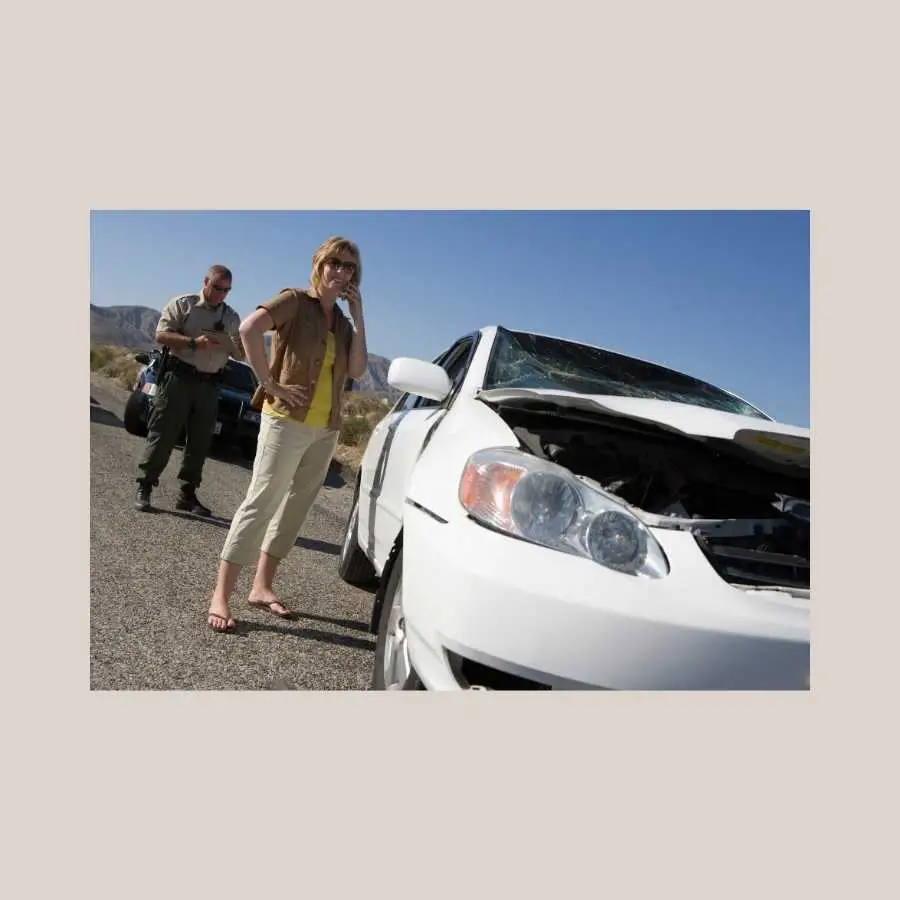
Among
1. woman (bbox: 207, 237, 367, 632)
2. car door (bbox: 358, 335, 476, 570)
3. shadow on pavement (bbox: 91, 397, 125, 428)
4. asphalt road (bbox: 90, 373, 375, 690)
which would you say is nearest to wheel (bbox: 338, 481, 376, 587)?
asphalt road (bbox: 90, 373, 375, 690)

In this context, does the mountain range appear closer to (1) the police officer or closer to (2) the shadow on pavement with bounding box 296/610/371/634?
(1) the police officer

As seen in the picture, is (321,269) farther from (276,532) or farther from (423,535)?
(423,535)

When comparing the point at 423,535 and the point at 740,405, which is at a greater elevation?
the point at 740,405

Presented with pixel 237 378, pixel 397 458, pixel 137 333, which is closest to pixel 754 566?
pixel 397 458

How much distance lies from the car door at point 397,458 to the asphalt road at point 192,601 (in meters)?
0.43

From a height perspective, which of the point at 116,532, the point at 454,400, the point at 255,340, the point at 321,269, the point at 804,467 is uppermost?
the point at 321,269

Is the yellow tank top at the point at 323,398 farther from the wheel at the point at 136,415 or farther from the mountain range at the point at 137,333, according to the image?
the wheel at the point at 136,415

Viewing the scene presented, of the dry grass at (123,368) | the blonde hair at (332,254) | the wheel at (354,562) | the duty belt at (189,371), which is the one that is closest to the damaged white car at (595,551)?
the blonde hair at (332,254)

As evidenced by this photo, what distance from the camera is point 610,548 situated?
165 centimetres

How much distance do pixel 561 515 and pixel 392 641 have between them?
2.65 feet

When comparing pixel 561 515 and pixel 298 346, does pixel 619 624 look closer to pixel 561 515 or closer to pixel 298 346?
pixel 561 515

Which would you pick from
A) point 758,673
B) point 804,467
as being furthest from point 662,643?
point 804,467

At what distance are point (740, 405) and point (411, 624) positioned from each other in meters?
1.76

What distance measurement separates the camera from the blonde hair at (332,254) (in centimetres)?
296
